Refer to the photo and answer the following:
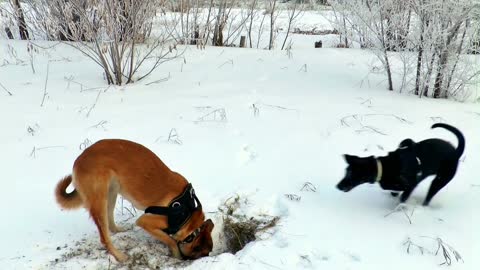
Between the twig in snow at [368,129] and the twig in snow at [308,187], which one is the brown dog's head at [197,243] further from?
the twig in snow at [368,129]

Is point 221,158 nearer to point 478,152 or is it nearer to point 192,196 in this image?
point 192,196

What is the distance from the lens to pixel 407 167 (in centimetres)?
342

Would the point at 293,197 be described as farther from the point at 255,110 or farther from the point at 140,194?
the point at 255,110

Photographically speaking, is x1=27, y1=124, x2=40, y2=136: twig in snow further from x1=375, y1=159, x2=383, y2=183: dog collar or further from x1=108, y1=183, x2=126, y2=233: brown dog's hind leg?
x1=375, y1=159, x2=383, y2=183: dog collar

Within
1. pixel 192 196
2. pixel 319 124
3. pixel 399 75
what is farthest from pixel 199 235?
pixel 399 75

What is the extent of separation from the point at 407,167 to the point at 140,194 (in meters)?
2.03

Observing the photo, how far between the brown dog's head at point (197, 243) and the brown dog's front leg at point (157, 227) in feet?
0.17

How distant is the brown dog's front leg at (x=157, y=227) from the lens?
9.98 ft

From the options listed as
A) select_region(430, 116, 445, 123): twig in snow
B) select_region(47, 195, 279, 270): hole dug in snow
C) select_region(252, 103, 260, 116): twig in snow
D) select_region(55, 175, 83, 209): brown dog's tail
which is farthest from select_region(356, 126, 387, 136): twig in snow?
select_region(55, 175, 83, 209): brown dog's tail

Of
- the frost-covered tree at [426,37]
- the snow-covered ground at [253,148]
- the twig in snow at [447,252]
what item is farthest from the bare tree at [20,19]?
the twig in snow at [447,252]

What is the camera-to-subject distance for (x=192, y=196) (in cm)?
311

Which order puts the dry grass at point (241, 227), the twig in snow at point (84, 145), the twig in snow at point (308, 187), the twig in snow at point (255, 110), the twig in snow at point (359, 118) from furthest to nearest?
the twig in snow at point (255, 110)
the twig in snow at point (359, 118)
the twig in snow at point (84, 145)
the twig in snow at point (308, 187)
the dry grass at point (241, 227)

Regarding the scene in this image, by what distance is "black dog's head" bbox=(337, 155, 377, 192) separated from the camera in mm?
3434

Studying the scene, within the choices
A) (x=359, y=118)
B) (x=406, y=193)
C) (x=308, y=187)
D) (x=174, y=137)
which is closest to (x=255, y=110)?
(x=174, y=137)
